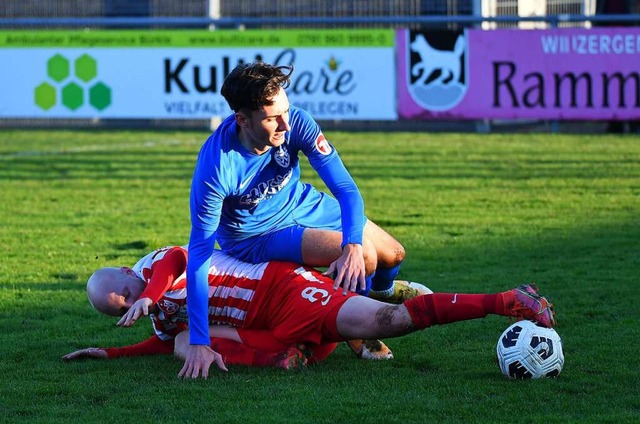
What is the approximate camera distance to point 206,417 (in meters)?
4.64

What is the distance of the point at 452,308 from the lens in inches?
203

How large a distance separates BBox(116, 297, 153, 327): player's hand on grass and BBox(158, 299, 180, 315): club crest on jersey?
1.18ft

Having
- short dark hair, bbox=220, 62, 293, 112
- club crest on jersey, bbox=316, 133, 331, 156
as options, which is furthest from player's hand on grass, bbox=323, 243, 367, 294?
short dark hair, bbox=220, 62, 293, 112

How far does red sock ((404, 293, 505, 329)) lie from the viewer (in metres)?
5.12

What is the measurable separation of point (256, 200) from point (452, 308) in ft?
3.78

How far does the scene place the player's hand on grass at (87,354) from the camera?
5.75m

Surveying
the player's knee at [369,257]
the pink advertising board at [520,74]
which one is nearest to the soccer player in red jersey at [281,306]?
the player's knee at [369,257]

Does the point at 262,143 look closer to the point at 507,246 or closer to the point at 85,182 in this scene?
the point at 507,246

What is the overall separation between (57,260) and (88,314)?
69.2 inches

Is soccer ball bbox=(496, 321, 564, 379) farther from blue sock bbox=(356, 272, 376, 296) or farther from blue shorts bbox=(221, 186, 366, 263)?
blue shorts bbox=(221, 186, 366, 263)

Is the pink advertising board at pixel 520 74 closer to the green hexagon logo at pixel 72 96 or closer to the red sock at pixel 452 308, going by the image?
the green hexagon logo at pixel 72 96

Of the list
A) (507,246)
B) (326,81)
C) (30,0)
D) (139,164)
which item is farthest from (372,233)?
(30,0)

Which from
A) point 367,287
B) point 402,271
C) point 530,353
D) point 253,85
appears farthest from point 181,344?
point 402,271

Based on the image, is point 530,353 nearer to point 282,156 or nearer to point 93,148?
point 282,156
